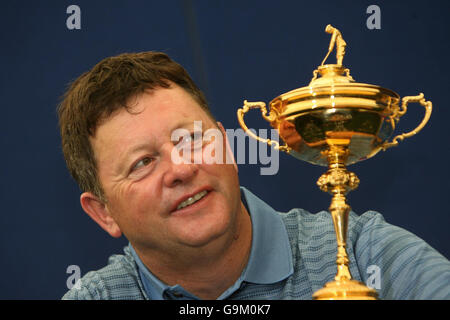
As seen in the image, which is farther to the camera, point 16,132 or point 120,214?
point 16,132

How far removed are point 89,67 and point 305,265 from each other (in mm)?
872

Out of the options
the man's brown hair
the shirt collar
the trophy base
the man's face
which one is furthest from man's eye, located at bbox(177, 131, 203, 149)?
the trophy base

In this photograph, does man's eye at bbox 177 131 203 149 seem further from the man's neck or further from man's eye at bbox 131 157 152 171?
the man's neck

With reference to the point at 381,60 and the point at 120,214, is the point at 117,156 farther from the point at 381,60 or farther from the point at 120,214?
the point at 381,60

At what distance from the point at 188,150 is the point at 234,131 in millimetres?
514

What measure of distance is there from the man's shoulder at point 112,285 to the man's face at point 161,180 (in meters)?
0.19

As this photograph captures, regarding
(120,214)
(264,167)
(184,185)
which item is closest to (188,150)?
(184,185)

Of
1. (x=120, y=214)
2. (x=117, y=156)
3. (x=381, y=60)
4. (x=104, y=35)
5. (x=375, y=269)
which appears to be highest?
(x=104, y=35)

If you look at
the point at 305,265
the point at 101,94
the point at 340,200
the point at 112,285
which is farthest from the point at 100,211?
the point at 340,200

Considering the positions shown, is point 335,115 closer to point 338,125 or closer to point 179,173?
point 338,125

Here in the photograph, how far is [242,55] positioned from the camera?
1.79 meters

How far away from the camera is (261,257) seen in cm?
137

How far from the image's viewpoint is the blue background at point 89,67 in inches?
69.1
